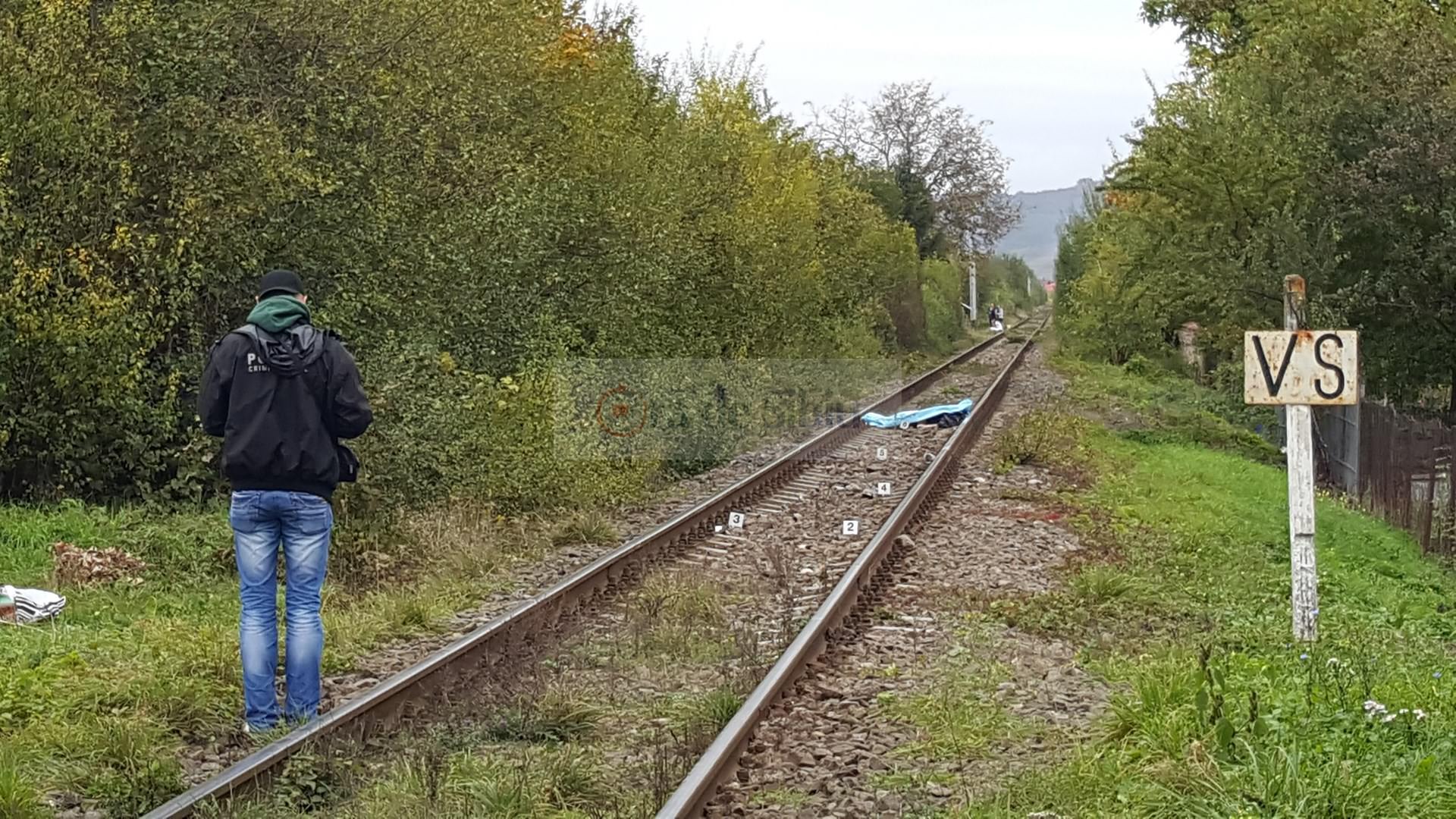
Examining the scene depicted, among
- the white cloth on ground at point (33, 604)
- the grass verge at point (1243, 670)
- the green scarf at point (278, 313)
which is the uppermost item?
the green scarf at point (278, 313)

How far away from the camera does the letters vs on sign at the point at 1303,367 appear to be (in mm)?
7867

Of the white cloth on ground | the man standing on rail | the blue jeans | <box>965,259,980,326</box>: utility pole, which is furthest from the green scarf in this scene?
<box>965,259,980,326</box>: utility pole

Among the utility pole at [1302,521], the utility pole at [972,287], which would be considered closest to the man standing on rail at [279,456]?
the utility pole at [1302,521]

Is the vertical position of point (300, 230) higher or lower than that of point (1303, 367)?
higher

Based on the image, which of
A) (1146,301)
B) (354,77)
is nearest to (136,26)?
(354,77)

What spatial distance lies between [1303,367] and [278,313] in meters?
5.34

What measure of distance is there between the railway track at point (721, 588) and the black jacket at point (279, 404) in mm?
1154

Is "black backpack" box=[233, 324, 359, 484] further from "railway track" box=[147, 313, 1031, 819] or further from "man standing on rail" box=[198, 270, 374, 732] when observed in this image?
"railway track" box=[147, 313, 1031, 819]

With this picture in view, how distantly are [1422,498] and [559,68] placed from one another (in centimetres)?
1212

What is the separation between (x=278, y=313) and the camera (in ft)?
21.9

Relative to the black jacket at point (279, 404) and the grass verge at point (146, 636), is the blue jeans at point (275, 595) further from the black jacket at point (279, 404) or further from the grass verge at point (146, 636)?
the grass verge at point (146, 636)

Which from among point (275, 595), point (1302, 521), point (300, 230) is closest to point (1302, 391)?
point (1302, 521)

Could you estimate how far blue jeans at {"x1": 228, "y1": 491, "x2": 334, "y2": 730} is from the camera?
6672 millimetres

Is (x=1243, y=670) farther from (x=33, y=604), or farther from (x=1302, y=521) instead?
(x=33, y=604)
